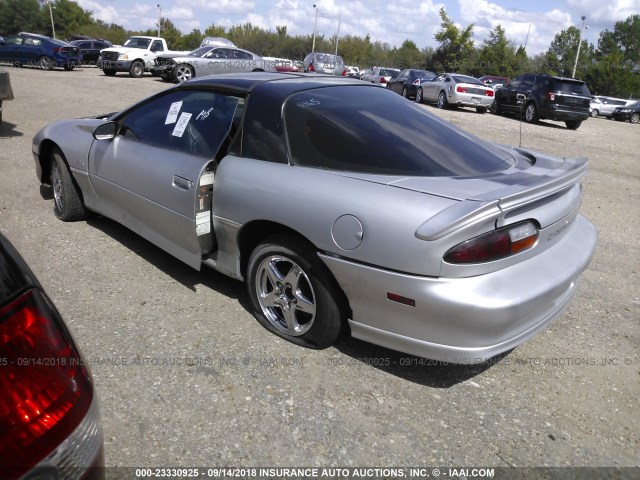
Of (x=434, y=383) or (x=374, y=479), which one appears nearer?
(x=374, y=479)

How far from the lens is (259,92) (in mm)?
3477

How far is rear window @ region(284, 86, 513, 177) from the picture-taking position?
118 inches

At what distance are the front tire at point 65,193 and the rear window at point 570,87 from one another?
15648mm

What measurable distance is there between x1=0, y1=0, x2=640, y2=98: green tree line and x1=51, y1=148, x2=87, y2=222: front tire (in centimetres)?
5398

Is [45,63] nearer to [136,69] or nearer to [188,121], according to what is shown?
[136,69]

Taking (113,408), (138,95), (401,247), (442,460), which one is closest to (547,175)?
(401,247)

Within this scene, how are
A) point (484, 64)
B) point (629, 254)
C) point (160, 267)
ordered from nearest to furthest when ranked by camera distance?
point (160, 267) → point (629, 254) → point (484, 64)

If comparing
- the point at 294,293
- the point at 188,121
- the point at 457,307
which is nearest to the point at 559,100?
the point at 188,121

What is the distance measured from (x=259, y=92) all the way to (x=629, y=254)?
400 centimetres

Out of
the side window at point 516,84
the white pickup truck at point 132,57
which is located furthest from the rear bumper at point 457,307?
the white pickup truck at point 132,57

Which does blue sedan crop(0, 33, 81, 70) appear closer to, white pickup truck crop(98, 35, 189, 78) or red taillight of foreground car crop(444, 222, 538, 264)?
white pickup truck crop(98, 35, 189, 78)

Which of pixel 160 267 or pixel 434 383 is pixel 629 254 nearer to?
pixel 434 383

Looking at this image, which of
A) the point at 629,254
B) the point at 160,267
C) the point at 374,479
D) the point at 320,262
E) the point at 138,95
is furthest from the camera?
the point at 138,95

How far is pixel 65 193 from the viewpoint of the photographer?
4863 mm
